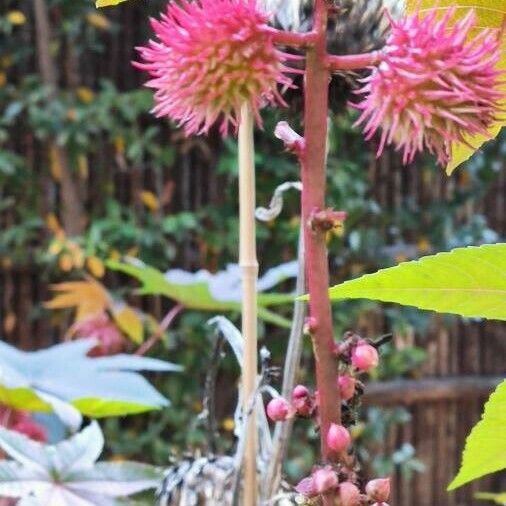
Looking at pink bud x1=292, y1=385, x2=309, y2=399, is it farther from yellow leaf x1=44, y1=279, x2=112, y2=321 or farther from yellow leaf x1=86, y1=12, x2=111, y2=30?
yellow leaf x1=86, y1=12, x2=111, y2=30

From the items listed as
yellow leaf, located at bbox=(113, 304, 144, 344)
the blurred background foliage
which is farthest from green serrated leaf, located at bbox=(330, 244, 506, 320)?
the blurred background foliage

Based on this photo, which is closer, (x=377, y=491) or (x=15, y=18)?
(x=377, y=491)

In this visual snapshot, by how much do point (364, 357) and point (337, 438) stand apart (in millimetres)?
26

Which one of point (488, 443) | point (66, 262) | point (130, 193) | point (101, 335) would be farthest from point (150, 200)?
point (488, 443)

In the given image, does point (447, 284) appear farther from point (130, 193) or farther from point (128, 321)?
point (130, 193)

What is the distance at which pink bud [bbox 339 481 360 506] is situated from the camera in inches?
9.7

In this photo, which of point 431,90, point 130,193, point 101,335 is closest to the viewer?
point 431,90

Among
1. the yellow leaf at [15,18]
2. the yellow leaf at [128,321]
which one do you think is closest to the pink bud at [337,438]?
the yellow leaf at [128,321]

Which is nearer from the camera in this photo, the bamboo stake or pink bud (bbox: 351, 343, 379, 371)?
pink bud (bbox: 351, 343, 379, 371)

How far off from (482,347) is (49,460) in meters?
2.47

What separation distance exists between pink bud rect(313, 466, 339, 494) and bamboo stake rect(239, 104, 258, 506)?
0.18m

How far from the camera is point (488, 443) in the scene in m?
0.33

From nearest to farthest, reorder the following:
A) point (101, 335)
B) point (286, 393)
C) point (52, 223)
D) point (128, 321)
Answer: point (286, 393)
point (101, 335)
point (128, 321)
point (52, 223)

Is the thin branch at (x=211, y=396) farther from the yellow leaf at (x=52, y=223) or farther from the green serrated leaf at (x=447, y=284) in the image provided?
the yellow leaf at (x=52, y=223)
